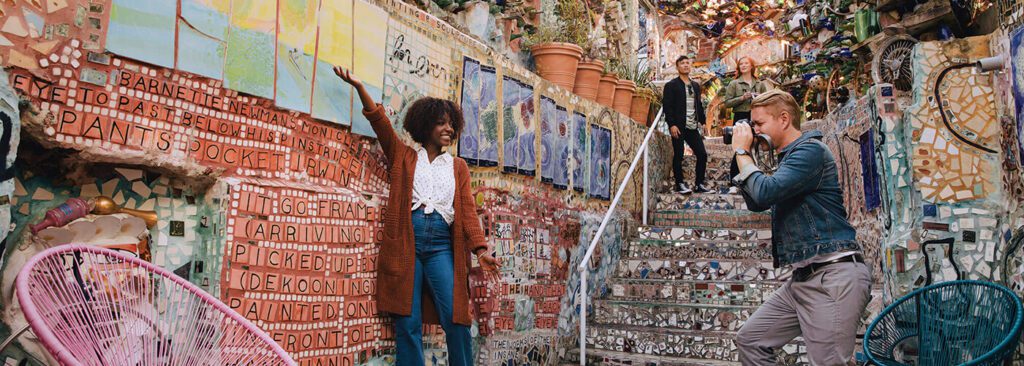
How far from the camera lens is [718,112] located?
16812 mm

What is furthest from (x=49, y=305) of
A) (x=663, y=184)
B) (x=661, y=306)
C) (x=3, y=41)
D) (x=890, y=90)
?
(x=663, y=184)

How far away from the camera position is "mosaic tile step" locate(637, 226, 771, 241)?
263 inches

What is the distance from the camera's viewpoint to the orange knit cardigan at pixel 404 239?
3.55 meters

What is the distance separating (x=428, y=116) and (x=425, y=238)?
0.62 metres

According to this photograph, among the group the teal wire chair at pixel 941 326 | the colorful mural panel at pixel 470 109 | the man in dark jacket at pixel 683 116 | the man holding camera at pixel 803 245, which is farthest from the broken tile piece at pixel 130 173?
the man in dark jacket at pixel 683 116

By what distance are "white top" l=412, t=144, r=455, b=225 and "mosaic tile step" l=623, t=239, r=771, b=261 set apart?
3.26 metres

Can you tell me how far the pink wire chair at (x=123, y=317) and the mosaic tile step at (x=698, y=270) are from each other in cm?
435

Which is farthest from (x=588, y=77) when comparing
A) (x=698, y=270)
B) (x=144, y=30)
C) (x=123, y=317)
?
(x=123, y=317)

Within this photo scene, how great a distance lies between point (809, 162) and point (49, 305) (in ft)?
8.14

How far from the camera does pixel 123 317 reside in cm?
223

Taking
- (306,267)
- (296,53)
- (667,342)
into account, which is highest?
(296,53)

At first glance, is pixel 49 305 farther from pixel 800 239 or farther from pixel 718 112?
pixel 718 112

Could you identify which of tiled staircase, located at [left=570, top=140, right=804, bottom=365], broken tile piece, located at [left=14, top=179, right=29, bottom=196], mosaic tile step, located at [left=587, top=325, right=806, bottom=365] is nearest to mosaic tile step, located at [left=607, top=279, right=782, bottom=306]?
tiled staircase, located at [left=570, top=140, right=804, bottom=365]

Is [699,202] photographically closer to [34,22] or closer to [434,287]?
[434,287]
